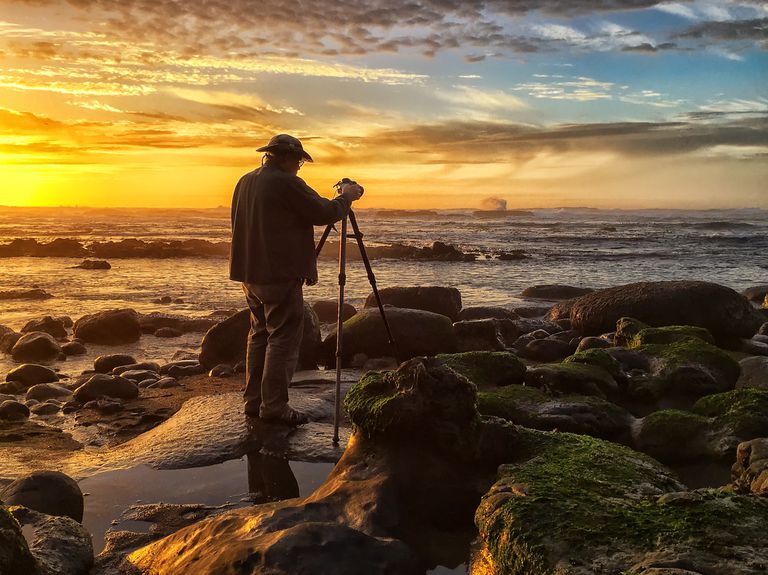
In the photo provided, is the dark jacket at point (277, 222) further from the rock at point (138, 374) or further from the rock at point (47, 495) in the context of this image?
the rock at point (138, 374)

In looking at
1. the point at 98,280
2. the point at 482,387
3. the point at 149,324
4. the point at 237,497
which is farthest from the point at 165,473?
the point at 98,280

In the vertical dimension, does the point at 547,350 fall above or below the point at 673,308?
below

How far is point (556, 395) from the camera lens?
669 centimetres

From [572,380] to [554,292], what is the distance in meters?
A: 11.5

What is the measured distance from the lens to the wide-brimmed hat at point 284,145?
6.14 m

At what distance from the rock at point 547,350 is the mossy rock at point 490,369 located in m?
2.89

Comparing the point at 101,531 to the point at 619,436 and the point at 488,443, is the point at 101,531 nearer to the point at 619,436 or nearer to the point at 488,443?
the point at 488,443

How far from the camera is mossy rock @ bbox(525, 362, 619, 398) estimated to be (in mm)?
6882

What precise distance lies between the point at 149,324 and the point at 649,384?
9.84 m

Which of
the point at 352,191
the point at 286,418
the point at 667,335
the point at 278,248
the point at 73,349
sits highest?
the point at 352,191

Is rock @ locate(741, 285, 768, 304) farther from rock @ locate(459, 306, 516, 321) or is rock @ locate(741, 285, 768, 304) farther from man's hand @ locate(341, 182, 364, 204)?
man's hand @ locate(341, 182, 364, 204)

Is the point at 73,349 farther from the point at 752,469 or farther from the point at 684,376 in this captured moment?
the point at 752,469

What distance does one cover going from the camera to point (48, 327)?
42.0ft

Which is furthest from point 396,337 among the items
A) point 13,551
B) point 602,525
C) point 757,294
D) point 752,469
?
point 757,294
